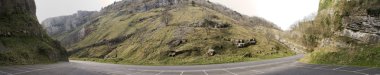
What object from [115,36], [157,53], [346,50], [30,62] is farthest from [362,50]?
[115,36]

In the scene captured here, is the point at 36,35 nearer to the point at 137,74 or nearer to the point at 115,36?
the point at 137,74

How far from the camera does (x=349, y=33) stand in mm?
42094

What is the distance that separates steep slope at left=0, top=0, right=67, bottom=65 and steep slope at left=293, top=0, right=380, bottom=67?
41.3m

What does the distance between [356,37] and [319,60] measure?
189 inches

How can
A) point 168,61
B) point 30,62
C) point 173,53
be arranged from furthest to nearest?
1. point 173,53
2. point 168,61
3. point 30,62

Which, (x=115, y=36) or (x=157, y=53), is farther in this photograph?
(x=115, y=36)

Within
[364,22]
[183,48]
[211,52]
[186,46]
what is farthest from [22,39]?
[364,22]

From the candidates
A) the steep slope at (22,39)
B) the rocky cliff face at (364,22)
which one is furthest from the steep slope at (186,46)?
the rocky cliff face at (364,22)

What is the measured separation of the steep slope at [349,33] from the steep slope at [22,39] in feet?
135

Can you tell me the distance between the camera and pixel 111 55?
128 meters

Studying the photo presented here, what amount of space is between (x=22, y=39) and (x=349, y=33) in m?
51.8

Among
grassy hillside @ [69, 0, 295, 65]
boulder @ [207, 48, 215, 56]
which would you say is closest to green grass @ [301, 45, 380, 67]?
grassy hillside @ [69, 0, 295, 65]

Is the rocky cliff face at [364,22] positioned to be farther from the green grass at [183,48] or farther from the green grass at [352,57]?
the green grass at [183,48]

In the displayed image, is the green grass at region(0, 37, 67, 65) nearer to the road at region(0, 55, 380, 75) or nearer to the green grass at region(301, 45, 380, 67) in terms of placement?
the road at region(0, 55, 380, 75)
